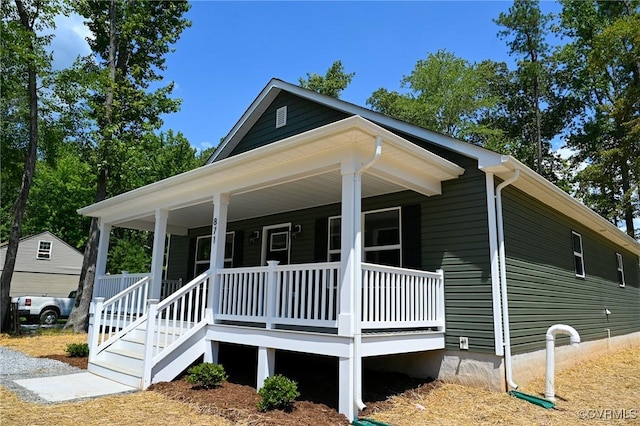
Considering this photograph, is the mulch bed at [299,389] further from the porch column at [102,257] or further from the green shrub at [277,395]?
the porch column at [102,257]

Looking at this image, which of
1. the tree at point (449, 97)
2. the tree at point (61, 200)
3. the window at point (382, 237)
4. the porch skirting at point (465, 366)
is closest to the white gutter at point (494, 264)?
the porch skirting at point (465, 366)

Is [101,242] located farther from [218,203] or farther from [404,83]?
[404,83]

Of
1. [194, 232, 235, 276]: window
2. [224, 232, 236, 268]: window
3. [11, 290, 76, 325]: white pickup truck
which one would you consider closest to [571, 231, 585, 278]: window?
[224, 232, 236, 268]: window

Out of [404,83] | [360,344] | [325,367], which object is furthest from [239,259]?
[404,83]

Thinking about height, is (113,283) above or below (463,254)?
below

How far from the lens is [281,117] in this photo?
10.6 m

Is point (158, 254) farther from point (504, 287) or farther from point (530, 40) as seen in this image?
point (530, 40)

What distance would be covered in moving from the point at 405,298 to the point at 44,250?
81.6ft

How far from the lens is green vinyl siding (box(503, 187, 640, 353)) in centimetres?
725

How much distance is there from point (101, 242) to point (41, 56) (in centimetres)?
750

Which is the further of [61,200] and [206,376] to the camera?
[61,200]

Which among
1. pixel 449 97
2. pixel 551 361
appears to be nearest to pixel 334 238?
pixel 551 361

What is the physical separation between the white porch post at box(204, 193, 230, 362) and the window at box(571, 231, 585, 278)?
7.88m

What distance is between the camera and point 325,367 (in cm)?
801
